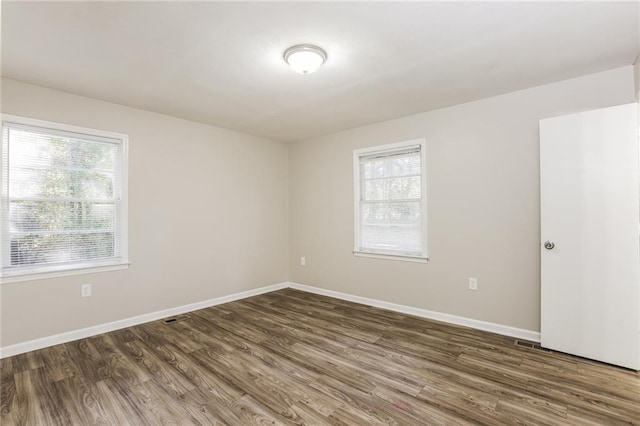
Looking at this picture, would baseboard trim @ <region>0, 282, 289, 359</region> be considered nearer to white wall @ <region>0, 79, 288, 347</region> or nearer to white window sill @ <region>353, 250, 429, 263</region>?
white wall @ <region>0, 79, 288, 347</region>

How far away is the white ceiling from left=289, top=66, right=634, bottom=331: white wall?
241mm

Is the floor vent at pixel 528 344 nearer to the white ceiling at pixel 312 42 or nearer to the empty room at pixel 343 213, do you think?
the empty room at pixel 343 213

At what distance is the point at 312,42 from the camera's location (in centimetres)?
221

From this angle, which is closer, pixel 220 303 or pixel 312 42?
pixel 312 42

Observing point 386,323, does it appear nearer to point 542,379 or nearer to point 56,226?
point 542,379

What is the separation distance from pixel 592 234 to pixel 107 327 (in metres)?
4.85

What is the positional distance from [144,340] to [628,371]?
4287 millimetres

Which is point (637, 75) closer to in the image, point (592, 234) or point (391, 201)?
point (592, 234)

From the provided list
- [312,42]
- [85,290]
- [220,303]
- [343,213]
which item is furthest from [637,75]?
[85,290]

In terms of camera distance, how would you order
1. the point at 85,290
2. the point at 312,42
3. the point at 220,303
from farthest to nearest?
the point at 220,303
the point at 85,290
the point at 312,42

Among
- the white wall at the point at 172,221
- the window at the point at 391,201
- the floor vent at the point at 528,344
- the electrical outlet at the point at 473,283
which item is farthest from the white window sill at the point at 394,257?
the white wall at the point at 172,221

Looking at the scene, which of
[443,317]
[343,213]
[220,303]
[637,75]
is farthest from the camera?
[343,213]

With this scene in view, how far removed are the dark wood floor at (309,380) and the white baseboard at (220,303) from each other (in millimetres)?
112

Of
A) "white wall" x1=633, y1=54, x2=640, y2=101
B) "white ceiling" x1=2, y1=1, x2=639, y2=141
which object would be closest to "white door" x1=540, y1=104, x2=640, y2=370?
"white wall" x1=633, y1=54, x2=640, y2=101
